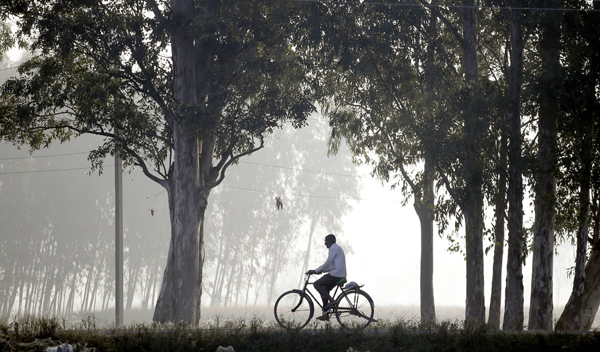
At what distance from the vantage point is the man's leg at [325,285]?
11.5 m

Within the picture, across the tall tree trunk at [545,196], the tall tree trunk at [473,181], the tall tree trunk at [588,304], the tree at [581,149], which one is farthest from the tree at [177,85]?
the tall tree trunk at [588,304]

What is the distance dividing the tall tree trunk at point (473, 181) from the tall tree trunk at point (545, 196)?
1338mm

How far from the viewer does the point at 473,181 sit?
14.5m

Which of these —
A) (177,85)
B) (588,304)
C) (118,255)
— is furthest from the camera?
(118,255)

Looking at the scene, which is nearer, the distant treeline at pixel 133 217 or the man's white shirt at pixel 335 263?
the man's white shirt at pixel 335 263

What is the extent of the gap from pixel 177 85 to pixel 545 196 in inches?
375

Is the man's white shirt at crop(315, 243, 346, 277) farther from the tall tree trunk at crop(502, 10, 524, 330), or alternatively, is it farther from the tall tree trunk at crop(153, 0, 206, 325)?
the tall tree trunk at crop(153, 0, 206, 325)

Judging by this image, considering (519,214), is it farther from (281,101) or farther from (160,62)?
(160,62)

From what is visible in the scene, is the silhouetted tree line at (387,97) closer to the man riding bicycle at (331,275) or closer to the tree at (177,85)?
the tree at (177,85)

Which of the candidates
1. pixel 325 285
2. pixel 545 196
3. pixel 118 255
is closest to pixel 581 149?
pixel 545 196

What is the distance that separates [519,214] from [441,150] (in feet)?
7.67

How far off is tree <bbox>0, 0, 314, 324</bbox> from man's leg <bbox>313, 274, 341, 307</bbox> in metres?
5.24

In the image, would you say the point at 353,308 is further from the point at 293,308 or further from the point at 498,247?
the point at 498,247

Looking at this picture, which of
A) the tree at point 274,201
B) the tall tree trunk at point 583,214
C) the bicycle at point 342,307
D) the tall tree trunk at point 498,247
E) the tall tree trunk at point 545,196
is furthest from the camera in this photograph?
the tree at point 274,201
